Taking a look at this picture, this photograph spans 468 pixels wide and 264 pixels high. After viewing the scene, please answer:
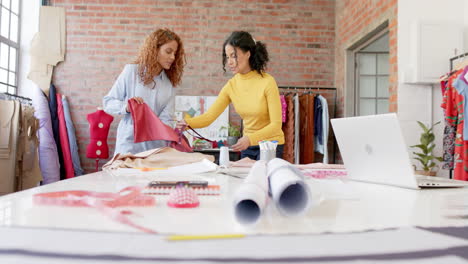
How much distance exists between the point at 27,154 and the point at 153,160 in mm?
2640

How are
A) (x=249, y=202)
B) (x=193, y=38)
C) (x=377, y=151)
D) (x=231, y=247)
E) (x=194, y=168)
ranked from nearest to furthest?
(x=231, y=247) < (x=249, y=202) < (x=377, y=151) < (x=194, y=168) < (x=193, y=38)

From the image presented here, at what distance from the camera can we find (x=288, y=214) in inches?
26.4

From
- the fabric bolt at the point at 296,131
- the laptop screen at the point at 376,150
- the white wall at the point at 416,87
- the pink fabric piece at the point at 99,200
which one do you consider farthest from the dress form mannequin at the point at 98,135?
the pink fabric piece at the point at 99,200

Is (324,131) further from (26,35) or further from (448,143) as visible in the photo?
(26,35)

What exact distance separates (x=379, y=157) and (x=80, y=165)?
4977mm

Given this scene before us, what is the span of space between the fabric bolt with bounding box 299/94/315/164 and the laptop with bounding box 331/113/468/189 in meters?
3.57

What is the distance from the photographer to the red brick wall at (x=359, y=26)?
12.7 feet

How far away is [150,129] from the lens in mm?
2242

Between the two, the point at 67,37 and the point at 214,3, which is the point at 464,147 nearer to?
the point at 214,3

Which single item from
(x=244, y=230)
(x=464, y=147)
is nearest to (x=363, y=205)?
(x=244, y=230)

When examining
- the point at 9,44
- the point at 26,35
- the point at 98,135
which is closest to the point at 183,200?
the point at 98,135

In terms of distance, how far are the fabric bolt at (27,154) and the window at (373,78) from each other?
4.02 m

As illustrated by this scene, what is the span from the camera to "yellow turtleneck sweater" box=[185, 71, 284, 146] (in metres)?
2.57

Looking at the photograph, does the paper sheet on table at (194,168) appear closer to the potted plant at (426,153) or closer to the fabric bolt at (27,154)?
the potted plant at (426,153)
